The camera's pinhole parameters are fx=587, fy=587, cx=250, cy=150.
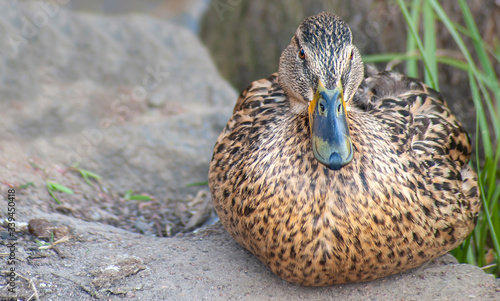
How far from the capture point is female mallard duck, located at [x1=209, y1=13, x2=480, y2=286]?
262 centimetres

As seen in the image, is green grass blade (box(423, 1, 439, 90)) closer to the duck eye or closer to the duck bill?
the duck eye

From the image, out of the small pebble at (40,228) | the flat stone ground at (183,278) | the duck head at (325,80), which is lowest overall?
the flat stone ground at (183,278)

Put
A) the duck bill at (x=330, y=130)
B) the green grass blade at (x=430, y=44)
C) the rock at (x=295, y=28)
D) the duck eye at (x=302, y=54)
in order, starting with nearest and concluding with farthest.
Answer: the duck bill at (x=330, y=130) → the duck eye at (x=302, y=54) → the green grass blade at (x=430, y=44) → the rock at (x=295, y=28)

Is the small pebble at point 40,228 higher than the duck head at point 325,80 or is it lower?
lower

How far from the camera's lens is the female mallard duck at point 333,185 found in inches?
103

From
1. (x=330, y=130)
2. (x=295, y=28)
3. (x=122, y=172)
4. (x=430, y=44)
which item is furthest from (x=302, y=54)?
(x=295, y=28)

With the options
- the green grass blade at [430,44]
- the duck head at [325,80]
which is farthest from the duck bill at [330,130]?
the green grass blade at [430,44]

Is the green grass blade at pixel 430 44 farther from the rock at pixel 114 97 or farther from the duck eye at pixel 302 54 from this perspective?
the rock at pixel 114 97

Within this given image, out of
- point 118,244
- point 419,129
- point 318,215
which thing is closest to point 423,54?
point 419,129

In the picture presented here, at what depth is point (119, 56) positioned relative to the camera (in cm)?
527

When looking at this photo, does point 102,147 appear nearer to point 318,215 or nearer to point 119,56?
point 119,56

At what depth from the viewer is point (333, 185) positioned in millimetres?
2645

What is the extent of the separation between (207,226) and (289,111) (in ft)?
3.33

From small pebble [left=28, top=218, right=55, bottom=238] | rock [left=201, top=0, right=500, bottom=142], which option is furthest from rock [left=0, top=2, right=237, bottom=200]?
small pebble [left=28, top=218, right=55, bottom=238]
